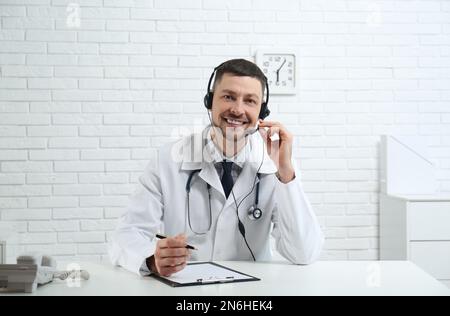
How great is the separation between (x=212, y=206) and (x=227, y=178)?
124 millimetres

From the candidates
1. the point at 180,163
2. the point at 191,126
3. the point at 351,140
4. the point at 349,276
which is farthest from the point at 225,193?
the point at 351,140

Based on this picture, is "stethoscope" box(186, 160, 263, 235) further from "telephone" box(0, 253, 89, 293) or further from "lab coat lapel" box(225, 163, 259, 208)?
"telephone" box(0, 253, 89, 293)

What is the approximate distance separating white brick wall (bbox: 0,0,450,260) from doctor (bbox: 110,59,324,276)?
1.34 m

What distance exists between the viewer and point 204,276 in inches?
60.9

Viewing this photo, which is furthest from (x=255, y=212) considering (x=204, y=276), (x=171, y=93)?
(x=171, y=93)

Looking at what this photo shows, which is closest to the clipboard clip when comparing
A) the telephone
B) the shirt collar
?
the telephone

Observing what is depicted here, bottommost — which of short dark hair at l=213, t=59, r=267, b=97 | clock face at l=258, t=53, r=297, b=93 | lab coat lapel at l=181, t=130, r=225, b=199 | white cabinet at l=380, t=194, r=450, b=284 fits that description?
white cabinet at l=380, t=194, r=450, b=284

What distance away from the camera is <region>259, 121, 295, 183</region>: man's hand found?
1.90 metres

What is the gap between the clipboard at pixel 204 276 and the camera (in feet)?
4.87

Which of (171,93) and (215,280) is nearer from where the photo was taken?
(215,280)

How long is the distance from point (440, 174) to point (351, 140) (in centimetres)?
66

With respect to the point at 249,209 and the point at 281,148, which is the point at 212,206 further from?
the point at 281,148
